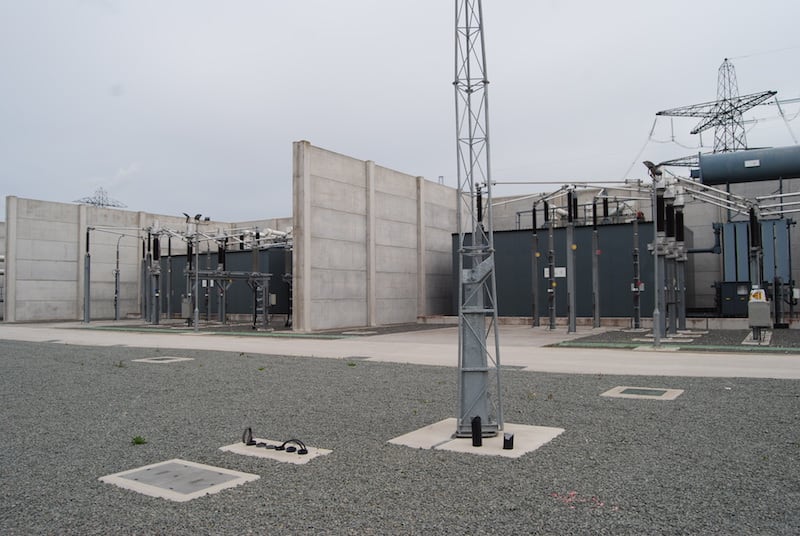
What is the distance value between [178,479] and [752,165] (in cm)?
2186

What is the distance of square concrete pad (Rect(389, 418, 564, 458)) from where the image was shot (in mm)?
7289

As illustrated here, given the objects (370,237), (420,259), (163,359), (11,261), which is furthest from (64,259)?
(163,359)

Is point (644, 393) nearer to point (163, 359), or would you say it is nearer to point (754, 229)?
point (163, 359)

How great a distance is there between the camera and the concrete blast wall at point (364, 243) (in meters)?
28.7

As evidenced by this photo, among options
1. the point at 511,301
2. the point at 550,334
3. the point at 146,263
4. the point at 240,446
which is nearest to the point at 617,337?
the point at 550,334

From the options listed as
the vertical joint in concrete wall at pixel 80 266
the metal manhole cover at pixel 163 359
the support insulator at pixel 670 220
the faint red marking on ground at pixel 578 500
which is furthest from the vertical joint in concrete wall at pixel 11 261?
the faint red marking on ground at pixel 578 500

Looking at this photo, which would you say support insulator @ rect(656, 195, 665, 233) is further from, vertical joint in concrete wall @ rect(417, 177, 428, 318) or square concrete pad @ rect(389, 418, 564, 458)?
vertical joint in concrete wall @ rect(417, 177, 428, 318)

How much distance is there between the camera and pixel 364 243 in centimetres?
3250

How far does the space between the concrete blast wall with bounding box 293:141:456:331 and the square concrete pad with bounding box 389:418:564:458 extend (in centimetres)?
2072

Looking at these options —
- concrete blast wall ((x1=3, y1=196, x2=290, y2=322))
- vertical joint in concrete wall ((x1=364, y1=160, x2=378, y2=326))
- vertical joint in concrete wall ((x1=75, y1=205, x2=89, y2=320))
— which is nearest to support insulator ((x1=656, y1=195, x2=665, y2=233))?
vertical joint in concrete wall ((x1=364, y1=160, x2=378, y2=326))

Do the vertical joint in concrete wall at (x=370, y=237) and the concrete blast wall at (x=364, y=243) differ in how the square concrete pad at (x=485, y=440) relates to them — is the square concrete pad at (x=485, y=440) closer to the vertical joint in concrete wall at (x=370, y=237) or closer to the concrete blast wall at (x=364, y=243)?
the concrete blast wall at (x=364, y=243)

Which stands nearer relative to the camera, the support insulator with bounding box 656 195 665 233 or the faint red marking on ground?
the faint red marking on ground

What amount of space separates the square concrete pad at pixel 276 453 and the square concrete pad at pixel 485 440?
95 centimetres

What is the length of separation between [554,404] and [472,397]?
2.53m
